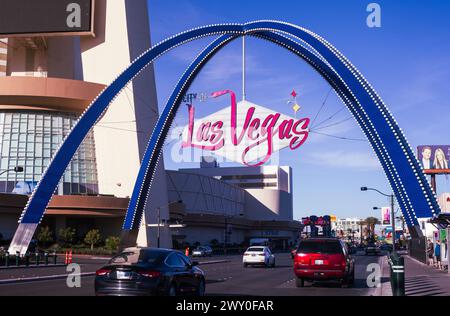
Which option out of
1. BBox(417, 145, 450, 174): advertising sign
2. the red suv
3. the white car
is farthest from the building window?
the red suv

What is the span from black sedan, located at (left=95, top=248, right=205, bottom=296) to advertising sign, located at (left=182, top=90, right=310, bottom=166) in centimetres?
5739

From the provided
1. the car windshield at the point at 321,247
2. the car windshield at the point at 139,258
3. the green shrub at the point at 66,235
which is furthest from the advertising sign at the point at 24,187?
the car windshield at the point at 139,258

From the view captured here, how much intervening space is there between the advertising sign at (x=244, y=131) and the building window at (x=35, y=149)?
16.5m

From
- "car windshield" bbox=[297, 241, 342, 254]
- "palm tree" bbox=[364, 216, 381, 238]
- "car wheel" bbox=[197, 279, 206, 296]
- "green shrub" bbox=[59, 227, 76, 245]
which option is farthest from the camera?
"palm tree" bbox=[364, 216, 381, 238]

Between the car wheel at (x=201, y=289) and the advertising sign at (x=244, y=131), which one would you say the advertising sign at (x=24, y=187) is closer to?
the advertising sign at (x=244, y=131)

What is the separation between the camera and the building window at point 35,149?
69875mm

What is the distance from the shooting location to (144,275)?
14.0 metres

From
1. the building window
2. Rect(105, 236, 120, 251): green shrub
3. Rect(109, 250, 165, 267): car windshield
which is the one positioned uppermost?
the building window

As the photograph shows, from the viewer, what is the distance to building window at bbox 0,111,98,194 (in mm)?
69875

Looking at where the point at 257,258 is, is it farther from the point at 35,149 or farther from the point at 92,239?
the point at 35,149

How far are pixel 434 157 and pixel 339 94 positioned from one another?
5303 centimetres

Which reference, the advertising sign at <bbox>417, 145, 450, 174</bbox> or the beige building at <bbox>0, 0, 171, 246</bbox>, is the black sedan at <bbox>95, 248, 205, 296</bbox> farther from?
the advertising sign at <bbox>417, 145, 450, 174</bbox>

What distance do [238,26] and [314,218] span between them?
6608 centimetres
